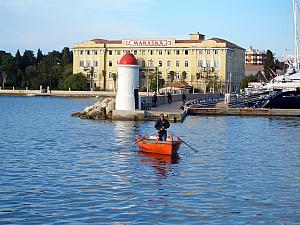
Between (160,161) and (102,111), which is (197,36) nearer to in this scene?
(102,111)

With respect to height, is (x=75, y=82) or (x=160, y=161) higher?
(x=75, y=82)

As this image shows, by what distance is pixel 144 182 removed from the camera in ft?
76.0

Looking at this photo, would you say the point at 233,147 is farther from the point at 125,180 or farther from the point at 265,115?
the point at 265,115

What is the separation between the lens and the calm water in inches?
705

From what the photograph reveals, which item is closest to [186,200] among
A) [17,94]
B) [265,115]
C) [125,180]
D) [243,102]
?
[125,180]

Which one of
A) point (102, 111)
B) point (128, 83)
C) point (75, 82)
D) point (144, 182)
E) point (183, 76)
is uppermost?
point (183, 76)

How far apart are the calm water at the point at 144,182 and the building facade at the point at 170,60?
122m

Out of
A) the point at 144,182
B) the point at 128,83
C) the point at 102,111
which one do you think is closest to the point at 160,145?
the point at 144,182

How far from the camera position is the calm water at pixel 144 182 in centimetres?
1791

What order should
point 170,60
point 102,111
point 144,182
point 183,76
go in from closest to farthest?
point 144,182
point 102,111
point 183,76
point 170,60

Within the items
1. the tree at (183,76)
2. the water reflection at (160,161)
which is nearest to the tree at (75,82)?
the tree at (183,76)

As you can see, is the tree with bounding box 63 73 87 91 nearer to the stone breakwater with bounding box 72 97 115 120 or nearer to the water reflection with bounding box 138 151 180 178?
the stone breakwater with bounding box 72 97 115 120

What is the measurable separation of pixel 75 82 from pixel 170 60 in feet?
84.5

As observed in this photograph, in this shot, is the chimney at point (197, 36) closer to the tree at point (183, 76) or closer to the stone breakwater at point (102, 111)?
the tree at point (183, 76)
